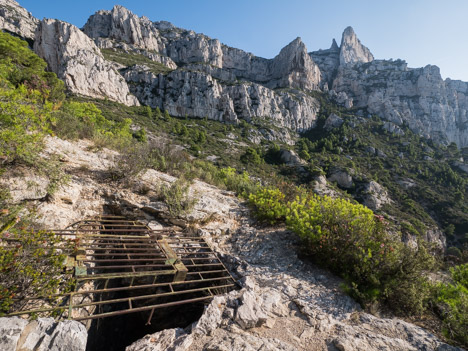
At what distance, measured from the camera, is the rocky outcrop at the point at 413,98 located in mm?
66188

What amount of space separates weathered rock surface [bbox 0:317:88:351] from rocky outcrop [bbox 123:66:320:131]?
59.9 metres

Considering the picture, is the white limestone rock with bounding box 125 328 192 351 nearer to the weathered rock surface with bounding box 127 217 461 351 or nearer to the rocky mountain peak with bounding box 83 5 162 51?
the weathered rock surface with bounding box 127 217 461 351

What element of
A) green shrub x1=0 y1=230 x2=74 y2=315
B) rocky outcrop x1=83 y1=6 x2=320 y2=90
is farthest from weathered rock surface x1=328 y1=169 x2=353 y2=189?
rocky outcrop x1=83 y1=6 x2=320 y2=90

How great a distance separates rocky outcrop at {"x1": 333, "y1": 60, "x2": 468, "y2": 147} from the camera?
217ft

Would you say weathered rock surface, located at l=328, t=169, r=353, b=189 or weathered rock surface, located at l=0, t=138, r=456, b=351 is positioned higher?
weathered rock surface, located at l=0, t=138, r=456, b=351

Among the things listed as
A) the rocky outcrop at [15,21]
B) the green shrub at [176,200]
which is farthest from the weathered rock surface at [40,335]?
the rocky outcrop at [15,21]

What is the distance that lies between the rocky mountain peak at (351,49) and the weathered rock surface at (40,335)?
122256 millimetres

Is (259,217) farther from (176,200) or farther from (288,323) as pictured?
(288,323)

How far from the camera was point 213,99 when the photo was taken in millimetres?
59344

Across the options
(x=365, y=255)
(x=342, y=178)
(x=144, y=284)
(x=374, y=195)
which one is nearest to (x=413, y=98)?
(x=342, y=178)

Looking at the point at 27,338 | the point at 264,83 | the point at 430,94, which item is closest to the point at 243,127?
the point at 264,83

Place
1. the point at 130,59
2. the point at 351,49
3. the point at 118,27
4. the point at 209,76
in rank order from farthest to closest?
the point at 351,49
the point at 118,27
the point at 130,59
the point at 209,76

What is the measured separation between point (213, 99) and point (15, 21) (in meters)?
52.0

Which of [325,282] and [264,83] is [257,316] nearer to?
[325,282]
